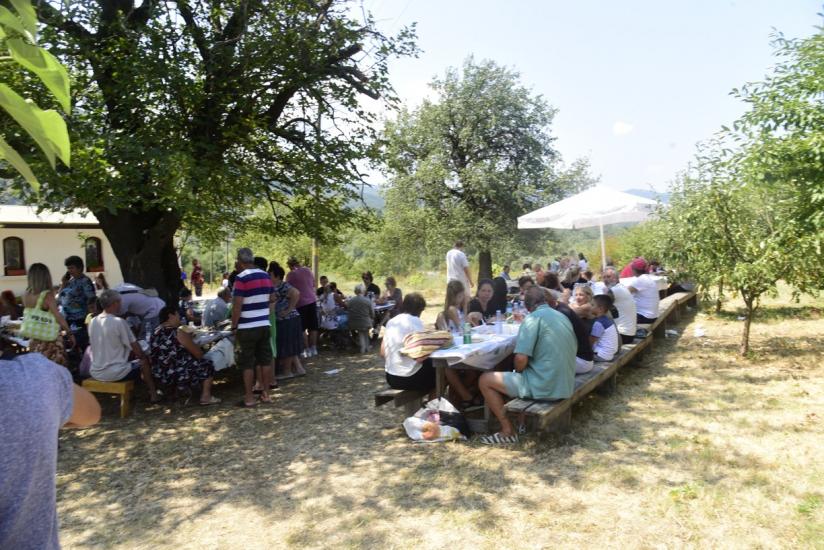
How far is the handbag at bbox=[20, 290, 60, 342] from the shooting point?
534 cm

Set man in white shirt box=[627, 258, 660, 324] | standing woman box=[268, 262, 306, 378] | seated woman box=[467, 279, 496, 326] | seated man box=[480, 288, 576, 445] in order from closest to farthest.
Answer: seated man box=[480, 288, 576, 445] → standing woman box=[268, 262, 306, 378] → seated woman box=[467, 279, 496, 326] → man in white shirt box=[627, 258, 660, 324]

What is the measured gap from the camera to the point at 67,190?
5.97m

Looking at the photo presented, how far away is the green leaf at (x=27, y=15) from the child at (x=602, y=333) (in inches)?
236

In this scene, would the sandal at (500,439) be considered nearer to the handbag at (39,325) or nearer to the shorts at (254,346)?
the shorts at (254,346)

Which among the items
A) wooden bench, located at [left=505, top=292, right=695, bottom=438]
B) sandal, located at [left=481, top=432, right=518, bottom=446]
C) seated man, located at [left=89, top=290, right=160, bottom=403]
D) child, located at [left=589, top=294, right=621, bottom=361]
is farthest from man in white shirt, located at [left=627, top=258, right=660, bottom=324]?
seated man, located at [left=89, top=290, right=160, bottom=403]

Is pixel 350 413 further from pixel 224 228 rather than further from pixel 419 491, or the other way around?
pixel 224 228

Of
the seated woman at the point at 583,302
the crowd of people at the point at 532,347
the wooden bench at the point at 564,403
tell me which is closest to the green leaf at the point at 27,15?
the wooden bench at the point at 564,403

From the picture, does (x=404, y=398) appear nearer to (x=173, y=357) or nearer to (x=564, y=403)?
(x=564, y=403)

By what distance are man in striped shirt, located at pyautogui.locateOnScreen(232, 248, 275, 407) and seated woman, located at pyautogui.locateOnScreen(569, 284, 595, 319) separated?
330cm

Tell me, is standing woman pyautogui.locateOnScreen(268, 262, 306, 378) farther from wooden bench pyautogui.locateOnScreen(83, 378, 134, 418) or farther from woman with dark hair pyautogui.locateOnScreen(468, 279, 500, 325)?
woman with dark hair pyautogui.locateOnScreen(468, 279, 500, 325)

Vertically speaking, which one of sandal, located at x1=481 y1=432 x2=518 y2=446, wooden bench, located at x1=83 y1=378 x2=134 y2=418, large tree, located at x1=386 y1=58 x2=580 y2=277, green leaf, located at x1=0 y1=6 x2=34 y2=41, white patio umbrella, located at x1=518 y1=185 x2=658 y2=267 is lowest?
sandal, located at x1=481 y1=432 x2=518 y2=446

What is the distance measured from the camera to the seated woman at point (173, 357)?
20.9ft

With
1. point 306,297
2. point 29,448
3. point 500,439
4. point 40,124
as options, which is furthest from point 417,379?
point 40,124

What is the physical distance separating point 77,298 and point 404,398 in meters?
4.69
